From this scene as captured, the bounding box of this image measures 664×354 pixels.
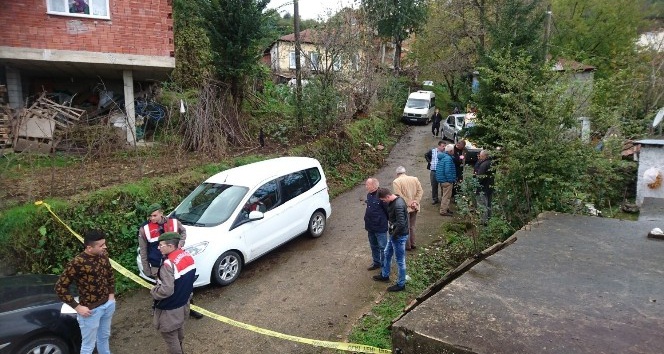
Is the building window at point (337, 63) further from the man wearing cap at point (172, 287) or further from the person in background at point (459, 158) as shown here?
the man wearing cap at point (172, 287)

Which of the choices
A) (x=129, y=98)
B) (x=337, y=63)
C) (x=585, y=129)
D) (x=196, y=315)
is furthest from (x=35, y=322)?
(x=337, y=63)

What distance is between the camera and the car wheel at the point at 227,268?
6.76 meters

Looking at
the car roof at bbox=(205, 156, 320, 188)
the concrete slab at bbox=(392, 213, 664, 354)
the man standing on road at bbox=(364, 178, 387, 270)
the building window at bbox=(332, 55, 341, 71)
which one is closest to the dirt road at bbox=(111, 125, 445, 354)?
the man standing on road at bbox=(364, 178, 387, 270)

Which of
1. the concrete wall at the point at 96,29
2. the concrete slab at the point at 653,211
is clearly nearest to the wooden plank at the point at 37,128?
the concrete wall at the point at 96,29

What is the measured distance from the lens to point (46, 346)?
185 inches

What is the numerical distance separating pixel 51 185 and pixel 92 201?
4.14 feet

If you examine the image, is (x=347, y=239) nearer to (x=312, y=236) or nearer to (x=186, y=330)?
(x=312, y=236)

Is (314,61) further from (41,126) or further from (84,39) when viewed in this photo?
(41,126)

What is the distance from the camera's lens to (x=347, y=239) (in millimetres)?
8938

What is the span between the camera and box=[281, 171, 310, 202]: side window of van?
8.18 metres

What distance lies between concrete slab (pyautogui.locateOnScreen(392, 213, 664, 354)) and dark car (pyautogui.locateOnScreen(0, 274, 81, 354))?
4.00 m

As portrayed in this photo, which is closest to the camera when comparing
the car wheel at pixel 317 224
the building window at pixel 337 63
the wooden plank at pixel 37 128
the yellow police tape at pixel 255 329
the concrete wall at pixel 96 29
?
the yellow police tape at pixel 255 329

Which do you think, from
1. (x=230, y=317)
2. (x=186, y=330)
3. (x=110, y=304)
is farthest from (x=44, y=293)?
(x=230, y=317)

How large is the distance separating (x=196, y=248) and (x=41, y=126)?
308 inches
